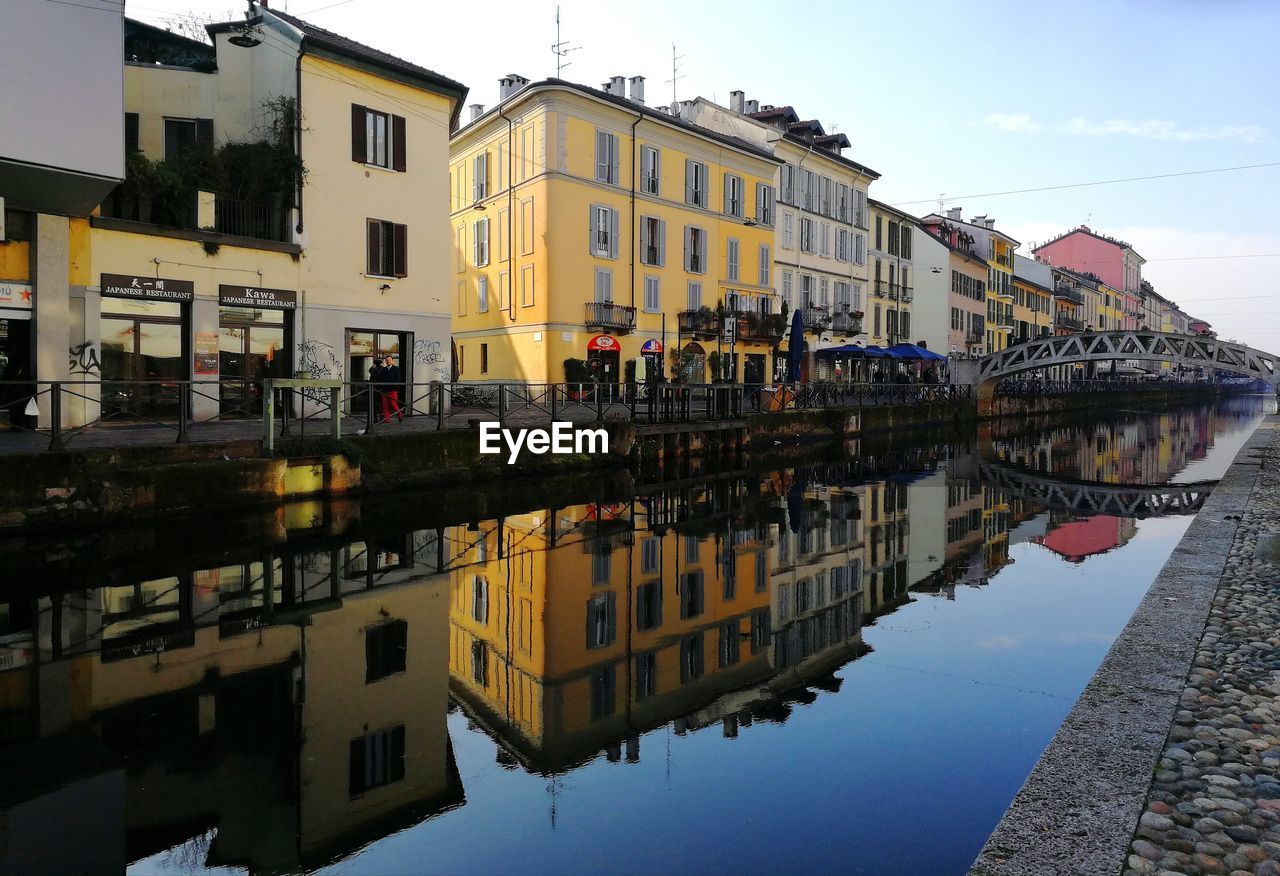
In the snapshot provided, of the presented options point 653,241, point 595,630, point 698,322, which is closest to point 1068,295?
point 698,322

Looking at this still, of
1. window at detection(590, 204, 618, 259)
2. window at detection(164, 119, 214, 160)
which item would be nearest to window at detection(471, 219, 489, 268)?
window at detection(590, 204, 618, 259)

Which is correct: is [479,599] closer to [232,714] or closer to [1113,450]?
[232,714]

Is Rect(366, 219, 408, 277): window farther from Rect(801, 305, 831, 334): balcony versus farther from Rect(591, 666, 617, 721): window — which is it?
Rect(801, 305, 831, 334): balcony

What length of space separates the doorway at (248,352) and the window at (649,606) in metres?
12.2

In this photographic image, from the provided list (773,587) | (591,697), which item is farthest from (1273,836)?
(773,587)

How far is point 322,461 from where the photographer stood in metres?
13.8

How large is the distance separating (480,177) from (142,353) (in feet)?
59.5

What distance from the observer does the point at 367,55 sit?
2023 cm

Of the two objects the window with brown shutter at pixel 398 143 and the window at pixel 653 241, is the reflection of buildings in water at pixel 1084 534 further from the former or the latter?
the window at pixel 653 241

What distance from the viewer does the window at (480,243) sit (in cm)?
3244

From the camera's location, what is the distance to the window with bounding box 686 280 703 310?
33.2m

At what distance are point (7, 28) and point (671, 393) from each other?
1498 centimetres

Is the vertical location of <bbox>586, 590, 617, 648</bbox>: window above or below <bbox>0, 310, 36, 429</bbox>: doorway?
below

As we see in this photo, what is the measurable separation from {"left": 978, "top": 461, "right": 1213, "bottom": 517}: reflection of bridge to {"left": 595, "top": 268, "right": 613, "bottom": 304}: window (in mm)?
14041
